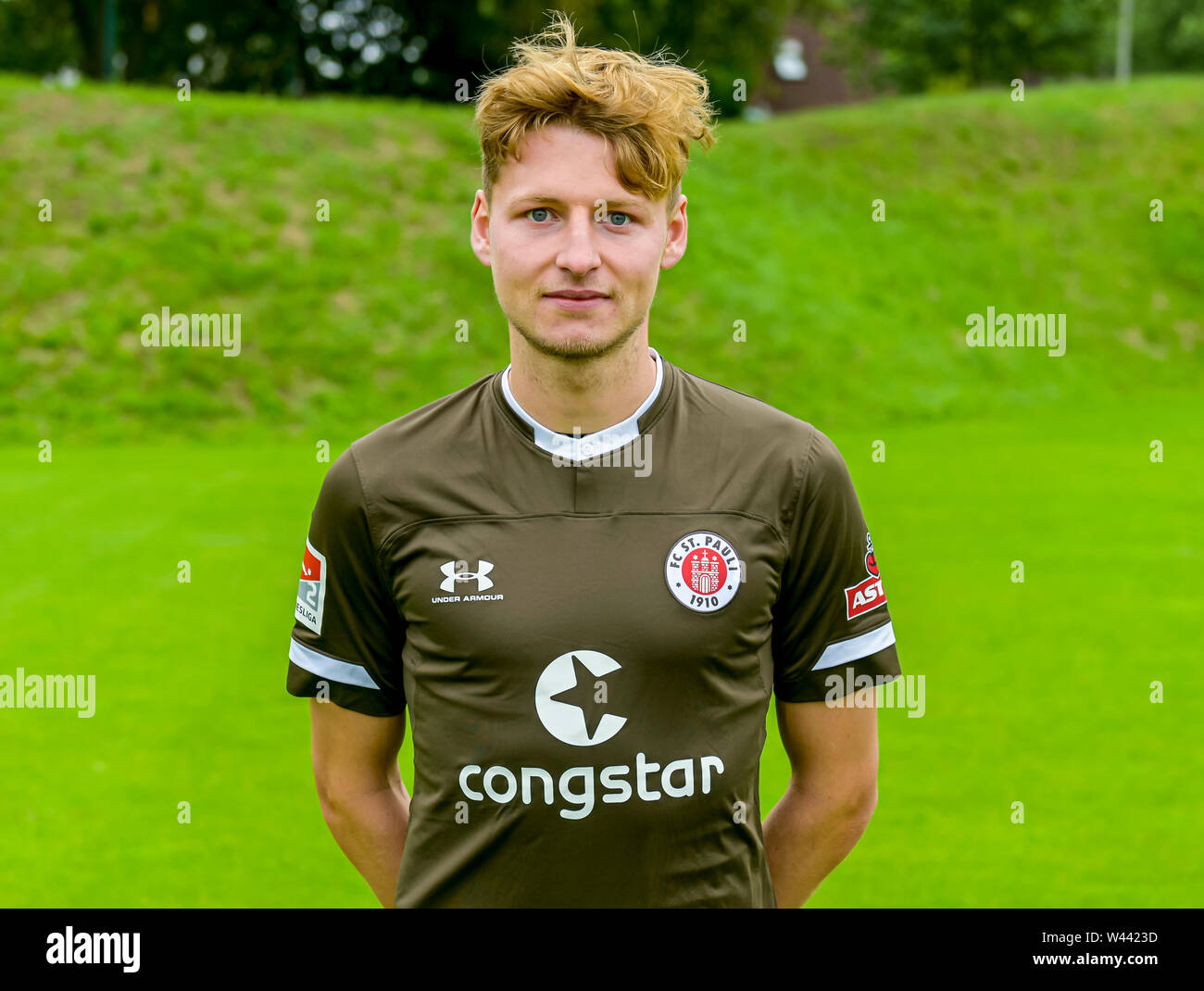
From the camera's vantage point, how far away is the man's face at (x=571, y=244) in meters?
2.81

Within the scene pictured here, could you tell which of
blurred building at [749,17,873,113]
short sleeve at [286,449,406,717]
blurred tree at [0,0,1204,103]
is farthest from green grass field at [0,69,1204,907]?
blurred building at [749,17,873,113]

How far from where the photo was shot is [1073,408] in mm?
21172

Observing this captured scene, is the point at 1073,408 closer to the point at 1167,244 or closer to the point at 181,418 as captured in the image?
the point at 1167,244

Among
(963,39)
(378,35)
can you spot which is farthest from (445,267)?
(963,39)

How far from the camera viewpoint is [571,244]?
279cm

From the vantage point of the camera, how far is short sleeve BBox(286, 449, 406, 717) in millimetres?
2941

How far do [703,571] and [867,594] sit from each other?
0.46 meters

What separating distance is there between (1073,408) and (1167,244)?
673 cm

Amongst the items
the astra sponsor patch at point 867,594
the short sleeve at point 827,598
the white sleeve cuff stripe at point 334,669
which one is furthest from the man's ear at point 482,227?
the astra sponsor patch at point 867,594

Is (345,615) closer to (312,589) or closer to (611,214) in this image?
(312,589)

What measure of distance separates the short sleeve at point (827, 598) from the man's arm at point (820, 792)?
0.08 metres

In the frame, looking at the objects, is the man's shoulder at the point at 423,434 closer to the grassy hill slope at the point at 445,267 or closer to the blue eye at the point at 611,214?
the blue eye at the point at 611,214

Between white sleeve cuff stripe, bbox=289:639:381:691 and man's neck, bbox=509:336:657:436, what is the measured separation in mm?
685
